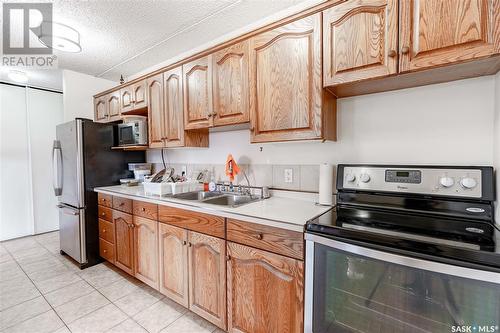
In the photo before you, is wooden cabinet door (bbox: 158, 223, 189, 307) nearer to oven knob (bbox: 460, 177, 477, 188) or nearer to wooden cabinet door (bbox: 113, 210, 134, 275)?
wooden cabinet door (bbox: 113, 210, 134, 275)

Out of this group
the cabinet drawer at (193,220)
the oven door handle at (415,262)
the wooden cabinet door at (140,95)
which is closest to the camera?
the oven door handle at (415,262)

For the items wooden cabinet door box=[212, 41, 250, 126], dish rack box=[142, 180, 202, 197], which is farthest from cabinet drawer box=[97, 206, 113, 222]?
wooden cabinet door box=[212, 41, 250, 126]

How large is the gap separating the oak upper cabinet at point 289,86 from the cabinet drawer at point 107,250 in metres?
1.92

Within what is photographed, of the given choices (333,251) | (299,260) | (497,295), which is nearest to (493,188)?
(497,295)

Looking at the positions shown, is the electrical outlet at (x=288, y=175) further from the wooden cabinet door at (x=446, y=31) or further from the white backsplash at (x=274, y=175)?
the wooden cabinet door at (x=446, y=31)

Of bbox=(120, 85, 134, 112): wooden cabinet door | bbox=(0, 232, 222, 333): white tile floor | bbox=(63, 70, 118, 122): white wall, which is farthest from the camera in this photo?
bbox=(63, 70, 118, 122): white wall

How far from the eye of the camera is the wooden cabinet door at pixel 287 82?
1.35 m

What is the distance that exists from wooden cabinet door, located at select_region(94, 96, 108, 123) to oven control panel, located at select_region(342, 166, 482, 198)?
2.95 metres

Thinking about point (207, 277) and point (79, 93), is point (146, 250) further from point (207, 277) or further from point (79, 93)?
point (79, 93)

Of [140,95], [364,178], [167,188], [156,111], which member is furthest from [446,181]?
[140,95]

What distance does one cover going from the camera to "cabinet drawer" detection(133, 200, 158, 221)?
1.86 m

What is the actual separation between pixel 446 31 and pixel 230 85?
4.07ft

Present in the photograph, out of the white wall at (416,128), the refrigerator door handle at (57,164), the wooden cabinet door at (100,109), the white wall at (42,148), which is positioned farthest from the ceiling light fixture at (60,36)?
the white wall at (416,128)

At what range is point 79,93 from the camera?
2994mm
